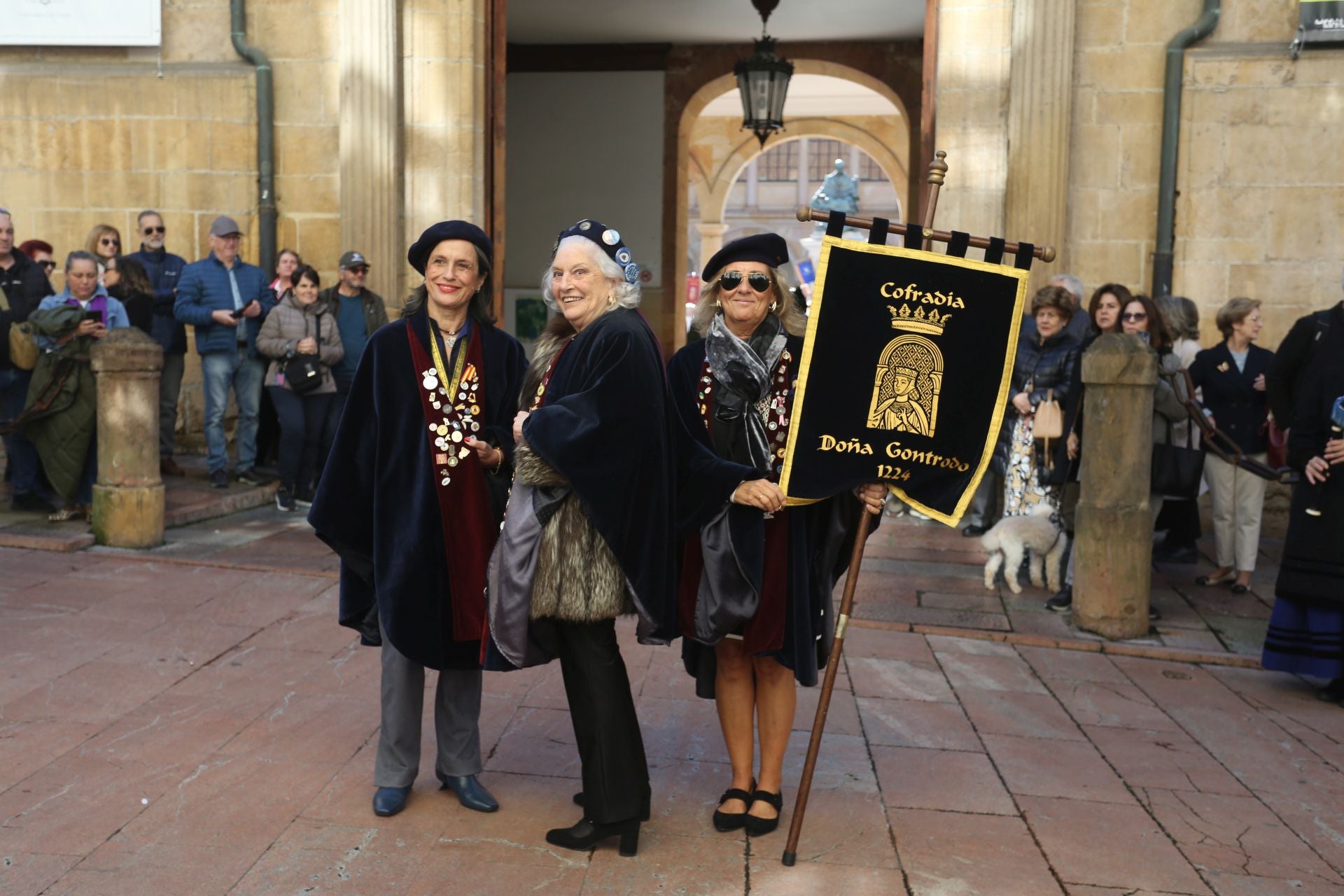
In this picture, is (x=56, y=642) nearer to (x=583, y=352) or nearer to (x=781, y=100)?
(x=583, y=352)

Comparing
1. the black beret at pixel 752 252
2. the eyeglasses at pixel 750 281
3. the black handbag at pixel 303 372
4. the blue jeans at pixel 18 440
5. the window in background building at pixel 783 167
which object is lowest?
the blue jeans at pixel 18 440

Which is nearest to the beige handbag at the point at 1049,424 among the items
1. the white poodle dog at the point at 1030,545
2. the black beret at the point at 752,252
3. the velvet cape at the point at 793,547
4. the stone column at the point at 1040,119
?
the white poodle dog at the point at 1030,545

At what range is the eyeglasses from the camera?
11.9 ft

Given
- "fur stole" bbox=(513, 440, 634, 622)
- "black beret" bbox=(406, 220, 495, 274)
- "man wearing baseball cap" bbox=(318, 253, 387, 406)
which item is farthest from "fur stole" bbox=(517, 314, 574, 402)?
"man wearing baseball cap" bbox=(318, 253, 387, 406)

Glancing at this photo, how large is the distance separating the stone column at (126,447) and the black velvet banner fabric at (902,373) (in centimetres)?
503

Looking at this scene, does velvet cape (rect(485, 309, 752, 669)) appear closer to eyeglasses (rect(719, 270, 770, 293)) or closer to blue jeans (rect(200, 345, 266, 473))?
eyeglasses (rect(719, 270, 770, 293))

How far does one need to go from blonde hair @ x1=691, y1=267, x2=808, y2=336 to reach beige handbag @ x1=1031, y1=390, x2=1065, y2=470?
3758 mm

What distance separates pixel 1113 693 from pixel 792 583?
2.31 metres

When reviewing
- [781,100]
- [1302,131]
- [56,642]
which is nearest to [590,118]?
[781,100]

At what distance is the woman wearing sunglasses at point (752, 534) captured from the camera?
359 cm

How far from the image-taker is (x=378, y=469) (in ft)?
12.2

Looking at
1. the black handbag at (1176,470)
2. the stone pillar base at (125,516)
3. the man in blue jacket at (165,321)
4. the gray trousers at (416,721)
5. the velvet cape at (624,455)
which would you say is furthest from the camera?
the man in blue jacket at (165,321)

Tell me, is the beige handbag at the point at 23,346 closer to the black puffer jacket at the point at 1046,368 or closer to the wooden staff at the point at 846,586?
the black puffer jacket at the point at 1046,368

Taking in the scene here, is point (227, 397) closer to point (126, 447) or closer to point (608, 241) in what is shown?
point (126, 447)
